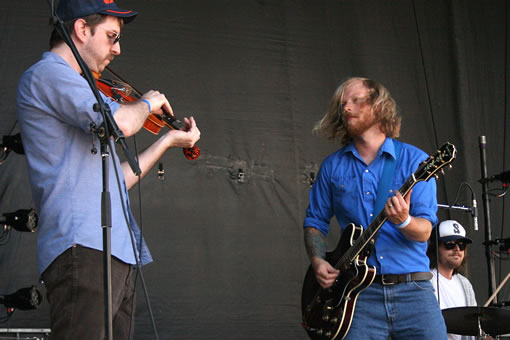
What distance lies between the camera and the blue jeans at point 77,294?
6.75 ft

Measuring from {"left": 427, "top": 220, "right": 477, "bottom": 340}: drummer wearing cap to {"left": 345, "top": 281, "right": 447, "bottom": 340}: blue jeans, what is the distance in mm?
1942

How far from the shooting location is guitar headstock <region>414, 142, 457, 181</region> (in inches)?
116

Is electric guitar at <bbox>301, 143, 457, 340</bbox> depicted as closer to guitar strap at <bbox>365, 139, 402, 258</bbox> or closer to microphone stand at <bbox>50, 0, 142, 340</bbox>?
guitar strap at <bbox>365, 139, 402, 258</bbox>

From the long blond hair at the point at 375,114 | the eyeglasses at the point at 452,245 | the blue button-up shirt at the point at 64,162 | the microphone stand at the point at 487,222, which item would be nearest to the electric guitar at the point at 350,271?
the long blond hair at the point at 375,114

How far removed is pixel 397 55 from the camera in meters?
5.56

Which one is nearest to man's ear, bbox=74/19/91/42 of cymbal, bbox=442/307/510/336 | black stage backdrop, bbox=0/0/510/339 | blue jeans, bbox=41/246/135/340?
blue jeans, bbox=41/246/135/340

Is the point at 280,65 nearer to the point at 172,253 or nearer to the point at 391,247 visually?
the point at 172,253

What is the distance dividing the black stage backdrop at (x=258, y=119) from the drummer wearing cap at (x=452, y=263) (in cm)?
42

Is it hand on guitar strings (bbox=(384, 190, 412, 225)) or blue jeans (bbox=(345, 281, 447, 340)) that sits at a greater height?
hand on guitar strings (bbox=(384, 190, 412, 225))

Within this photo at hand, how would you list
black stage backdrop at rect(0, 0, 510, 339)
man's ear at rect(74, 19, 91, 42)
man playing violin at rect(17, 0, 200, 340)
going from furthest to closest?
black stage backdrop at rect(0, 0, 510, 339)
man's ear at rect(74, 19, 91, 42)
man playing violin at rect(17, 0, 200, 340)

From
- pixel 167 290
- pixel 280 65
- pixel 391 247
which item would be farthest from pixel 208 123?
pixel 391 247

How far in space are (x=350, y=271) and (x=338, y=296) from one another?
0.13 metres

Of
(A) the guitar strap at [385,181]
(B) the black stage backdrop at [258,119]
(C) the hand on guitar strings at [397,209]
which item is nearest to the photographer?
(C) the hand on guitar strings at [397,209]

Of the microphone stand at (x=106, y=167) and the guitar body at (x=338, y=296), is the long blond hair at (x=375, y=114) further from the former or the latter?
the microphone stand at (x=106, y=167)
